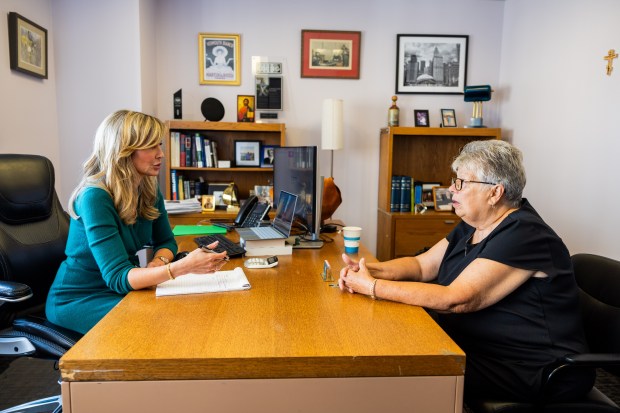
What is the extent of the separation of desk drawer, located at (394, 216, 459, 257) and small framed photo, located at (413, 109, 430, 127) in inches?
32.4

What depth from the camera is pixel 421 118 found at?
3.85 m

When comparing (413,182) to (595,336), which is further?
(413,182)

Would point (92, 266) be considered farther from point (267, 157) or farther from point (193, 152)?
point (267, 157)

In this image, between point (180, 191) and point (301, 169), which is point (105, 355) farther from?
point (180, 191)

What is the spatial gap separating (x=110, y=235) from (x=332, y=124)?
2.34 meters

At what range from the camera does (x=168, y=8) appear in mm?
3699

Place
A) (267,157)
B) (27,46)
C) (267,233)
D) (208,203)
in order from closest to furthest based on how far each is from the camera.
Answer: (267,233)
(27,46)
(208,203)
(267,157)

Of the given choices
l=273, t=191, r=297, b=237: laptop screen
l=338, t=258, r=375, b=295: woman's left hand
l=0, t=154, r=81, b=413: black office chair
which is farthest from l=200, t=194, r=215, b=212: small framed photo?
l=338, t=258, r=375, b=295: woman's left hand

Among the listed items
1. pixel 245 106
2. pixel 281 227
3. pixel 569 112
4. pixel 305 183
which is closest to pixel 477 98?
pixel 569 112

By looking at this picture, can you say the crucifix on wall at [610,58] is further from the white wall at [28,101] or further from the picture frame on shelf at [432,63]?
the white wall at [28,101]

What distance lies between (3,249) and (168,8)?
2.62 meters

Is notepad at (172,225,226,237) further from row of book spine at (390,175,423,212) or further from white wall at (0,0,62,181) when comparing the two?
row of book spine at (390,175,423,212)

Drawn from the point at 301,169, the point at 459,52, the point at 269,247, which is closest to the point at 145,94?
the point at 301,169

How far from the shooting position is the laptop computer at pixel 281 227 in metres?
1.92
